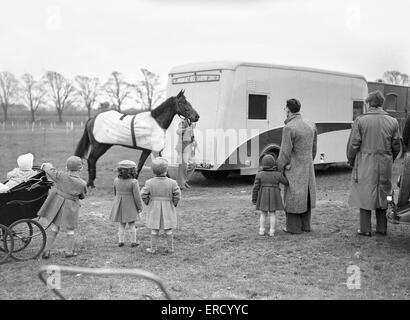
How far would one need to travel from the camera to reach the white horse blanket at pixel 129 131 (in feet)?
33.6

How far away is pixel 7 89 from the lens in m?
43.2

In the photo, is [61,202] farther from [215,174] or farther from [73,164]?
[215,174]

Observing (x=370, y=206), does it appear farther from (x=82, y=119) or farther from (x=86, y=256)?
(x=82, y=119)

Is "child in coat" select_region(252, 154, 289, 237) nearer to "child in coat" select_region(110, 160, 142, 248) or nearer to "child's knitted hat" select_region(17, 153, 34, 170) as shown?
"child in coat" select_region(110, 160, 142, 248)

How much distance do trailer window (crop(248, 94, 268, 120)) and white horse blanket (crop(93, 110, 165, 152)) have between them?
2.14 m

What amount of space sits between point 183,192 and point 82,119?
46.5 meters

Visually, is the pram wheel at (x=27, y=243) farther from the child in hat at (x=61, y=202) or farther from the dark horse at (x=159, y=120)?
the dark horse at (x=159, y=120)

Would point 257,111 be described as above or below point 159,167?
above

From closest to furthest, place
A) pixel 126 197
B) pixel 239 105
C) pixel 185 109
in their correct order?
1. pixel 126 197
2. pixel 185 109
3. pixel 239 105

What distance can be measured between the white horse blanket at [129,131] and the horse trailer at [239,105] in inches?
40.1

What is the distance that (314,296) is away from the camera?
418 cm

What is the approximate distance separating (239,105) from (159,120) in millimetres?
1825

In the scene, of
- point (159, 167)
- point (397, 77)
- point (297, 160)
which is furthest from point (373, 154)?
point (397, 77)
